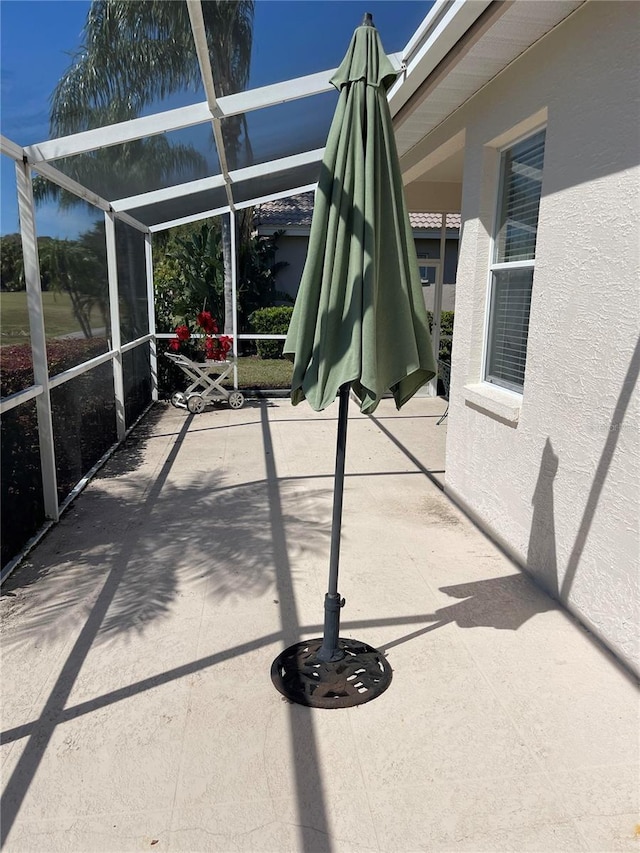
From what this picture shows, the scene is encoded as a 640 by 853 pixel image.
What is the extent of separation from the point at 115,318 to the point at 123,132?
249 cm

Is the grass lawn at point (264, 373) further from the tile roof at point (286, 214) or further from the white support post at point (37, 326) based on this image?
the white support post at point (37, 326)

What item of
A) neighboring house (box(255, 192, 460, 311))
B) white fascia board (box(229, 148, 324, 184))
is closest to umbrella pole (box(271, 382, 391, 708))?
white fascia board (box(229, 148, 324, 184))

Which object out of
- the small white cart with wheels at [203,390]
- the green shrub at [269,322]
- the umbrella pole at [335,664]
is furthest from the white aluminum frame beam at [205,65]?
the green shrub at [269,322]

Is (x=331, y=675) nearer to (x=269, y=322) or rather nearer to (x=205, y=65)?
(x=205, y=65)

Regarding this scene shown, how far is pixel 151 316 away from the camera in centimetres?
941

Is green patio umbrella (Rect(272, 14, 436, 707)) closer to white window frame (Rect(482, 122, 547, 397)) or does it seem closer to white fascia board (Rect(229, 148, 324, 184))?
white window frame (Rect(482, 122, 547, 397))

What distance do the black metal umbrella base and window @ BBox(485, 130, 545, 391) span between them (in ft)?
7.51

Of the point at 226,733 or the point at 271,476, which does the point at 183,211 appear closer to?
the point at 271,476

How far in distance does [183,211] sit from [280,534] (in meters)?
6.24

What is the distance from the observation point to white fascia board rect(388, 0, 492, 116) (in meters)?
3.25

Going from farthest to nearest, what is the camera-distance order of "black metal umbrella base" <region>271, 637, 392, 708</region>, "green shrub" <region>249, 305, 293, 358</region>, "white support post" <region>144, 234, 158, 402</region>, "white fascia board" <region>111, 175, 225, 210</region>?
"green shrub" <region>249, 305, 293, 358</region>
"white support post" <region>144, 234, 158, 402</region>
"white fascia board" <region>111, 175, 225, 210</region>
"black metal umbrella base" <region>271, 637, 392, 708</region>

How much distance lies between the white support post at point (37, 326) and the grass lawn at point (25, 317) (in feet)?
0.37

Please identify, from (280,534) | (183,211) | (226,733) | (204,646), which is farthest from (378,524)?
(183,211)

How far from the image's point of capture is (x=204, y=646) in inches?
119
